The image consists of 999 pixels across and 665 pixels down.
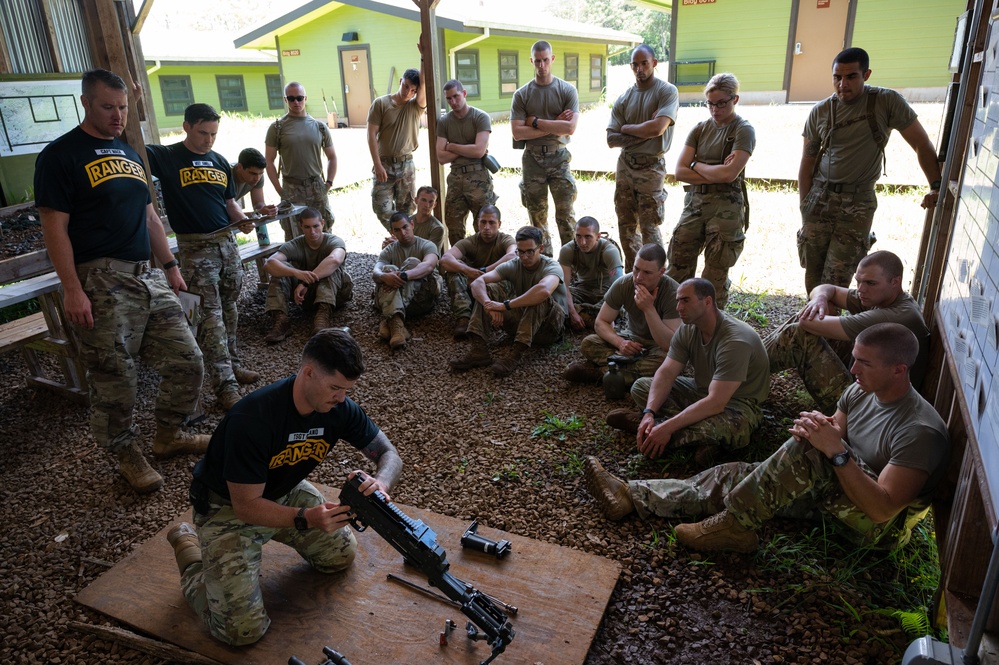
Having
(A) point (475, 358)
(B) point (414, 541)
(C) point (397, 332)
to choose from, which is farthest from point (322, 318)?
(B) point (414, 541)

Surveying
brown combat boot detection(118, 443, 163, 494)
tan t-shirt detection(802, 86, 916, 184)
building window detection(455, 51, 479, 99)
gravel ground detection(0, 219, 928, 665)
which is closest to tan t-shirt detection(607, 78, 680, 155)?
tan t-shirt detection(802, 86, 916, 184)

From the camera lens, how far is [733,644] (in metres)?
2.64

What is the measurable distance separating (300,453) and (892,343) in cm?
253

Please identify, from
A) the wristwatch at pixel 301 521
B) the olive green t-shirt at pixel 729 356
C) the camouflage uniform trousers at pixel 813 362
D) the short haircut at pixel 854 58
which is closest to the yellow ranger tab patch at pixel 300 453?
the wristwatch at pixel 301 521

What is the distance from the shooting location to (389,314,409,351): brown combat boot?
5.78m

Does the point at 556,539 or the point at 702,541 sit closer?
the point at 702,541

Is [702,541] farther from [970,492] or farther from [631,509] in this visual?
[970,492]

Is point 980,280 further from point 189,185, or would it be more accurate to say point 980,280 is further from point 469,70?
point 469,70

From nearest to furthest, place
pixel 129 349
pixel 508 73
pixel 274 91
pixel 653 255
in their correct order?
pixel 129 349, pixel 653 255, pixel 508 73, pixel 274 91

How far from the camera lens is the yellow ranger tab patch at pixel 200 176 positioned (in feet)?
15.6

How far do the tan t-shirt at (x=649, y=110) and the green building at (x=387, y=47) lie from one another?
39.1 feet

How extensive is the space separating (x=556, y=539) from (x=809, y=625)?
120 cm

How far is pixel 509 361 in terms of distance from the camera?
5285 millimetres

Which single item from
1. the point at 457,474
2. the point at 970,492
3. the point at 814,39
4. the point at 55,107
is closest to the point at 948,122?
the point at 970,492
